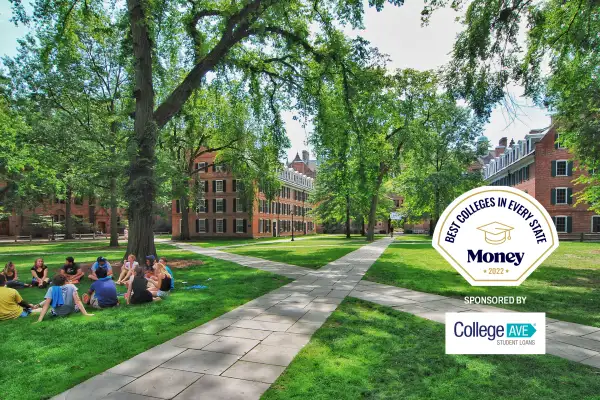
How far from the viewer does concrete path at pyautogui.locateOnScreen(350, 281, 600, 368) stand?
5.20 m

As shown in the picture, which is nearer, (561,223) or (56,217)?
(561,223)

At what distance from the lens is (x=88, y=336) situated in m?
6.10

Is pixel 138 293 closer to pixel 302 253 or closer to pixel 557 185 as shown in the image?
pixel 302 253

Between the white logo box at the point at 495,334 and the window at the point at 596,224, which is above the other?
the window at the point at 596,224

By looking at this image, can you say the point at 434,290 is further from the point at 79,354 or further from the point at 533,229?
the point at 79,354

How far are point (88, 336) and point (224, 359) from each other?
107 inches

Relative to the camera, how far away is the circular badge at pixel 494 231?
5.98 metres

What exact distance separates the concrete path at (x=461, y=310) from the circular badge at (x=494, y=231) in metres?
1.11

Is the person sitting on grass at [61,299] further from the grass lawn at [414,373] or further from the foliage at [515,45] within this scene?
the foliage at [515,45]

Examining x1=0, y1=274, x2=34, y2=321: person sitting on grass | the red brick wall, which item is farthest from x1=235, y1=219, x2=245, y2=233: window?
x1=0, y1=274, x2=34, y2=321: person sitting on grass

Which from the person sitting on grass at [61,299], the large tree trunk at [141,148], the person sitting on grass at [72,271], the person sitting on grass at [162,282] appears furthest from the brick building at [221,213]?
the person sitting on grass at [61,299]

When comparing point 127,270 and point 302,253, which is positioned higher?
point 127,270

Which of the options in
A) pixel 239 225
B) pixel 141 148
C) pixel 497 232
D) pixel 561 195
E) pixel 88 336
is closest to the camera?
pixel 497 232

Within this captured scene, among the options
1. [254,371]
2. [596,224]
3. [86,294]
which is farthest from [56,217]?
[596,224]
